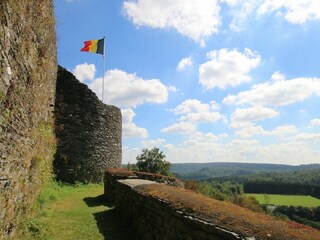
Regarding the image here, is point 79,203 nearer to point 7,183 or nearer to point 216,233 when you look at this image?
point 7,183

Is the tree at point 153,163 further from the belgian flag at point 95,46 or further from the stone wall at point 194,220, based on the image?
the stone wall at point 194,220

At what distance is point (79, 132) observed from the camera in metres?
17.2

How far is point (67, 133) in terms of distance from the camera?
662 inches

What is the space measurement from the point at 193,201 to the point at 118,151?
47.8ft

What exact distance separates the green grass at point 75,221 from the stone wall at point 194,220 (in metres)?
0.56

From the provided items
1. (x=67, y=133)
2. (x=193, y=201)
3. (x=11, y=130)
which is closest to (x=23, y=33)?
(x=11, y=130)

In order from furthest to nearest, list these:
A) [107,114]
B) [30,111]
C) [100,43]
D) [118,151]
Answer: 1. [100,43]
2. [118,151]
3. [107,114]
4. [30,111]

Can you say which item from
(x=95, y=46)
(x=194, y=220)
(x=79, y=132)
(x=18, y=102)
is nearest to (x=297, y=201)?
(x=95, y=46)

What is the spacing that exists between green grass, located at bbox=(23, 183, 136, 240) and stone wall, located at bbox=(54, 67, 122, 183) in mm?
4466

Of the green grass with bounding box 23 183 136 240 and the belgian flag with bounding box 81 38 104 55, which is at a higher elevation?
the belgian flag with bounding box 81 38 104 55

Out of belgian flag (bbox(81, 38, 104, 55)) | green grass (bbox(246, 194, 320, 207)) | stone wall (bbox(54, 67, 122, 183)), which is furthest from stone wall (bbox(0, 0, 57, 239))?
green grass (bbox(246, 194, 320, 207))

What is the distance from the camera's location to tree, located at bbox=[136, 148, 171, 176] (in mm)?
23203

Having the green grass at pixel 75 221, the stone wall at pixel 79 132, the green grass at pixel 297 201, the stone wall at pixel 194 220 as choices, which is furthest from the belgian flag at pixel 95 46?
the green grass at pixel 297 201

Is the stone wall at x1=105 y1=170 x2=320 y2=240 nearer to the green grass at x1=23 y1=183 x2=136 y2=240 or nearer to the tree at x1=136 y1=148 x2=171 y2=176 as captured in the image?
the green grass at x1=23 y1=183 x2=136 y2=240
